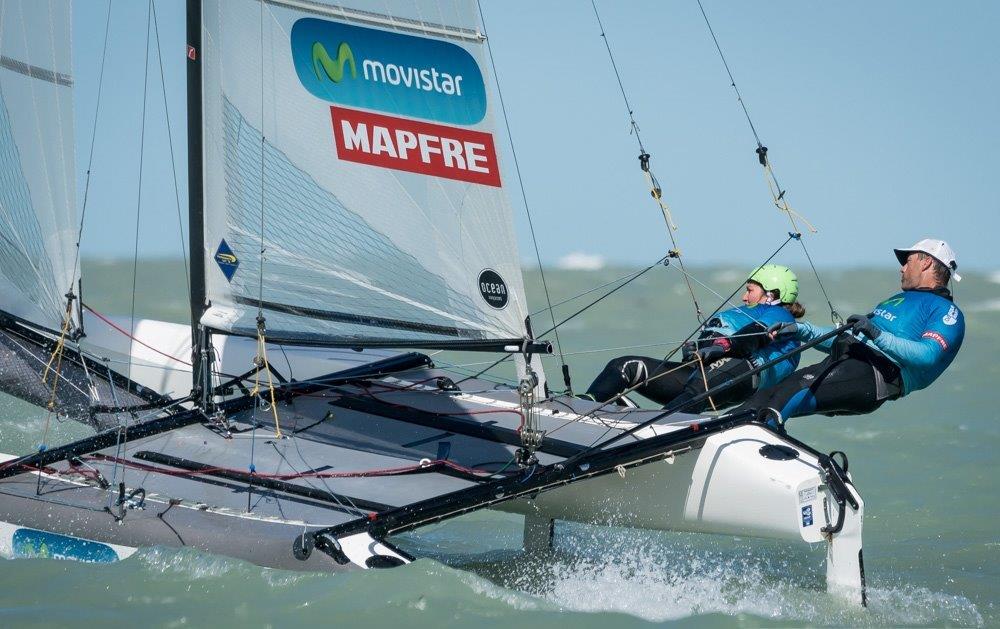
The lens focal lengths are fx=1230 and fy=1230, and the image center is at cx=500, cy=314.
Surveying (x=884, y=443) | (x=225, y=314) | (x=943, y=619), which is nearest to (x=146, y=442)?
(x=225, y=314)

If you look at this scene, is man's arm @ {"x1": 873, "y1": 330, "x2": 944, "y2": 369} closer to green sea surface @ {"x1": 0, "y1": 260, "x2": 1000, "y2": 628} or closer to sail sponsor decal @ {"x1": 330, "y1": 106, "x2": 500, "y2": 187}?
green sea surface @ {"x1": 0, "y1": 260, "x2": 1000, "y2": 628}

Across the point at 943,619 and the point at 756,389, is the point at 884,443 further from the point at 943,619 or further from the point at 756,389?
the point at 943,619

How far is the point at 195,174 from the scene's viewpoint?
3957 mm

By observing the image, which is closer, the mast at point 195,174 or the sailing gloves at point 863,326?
the sailing gloves at point 863,326

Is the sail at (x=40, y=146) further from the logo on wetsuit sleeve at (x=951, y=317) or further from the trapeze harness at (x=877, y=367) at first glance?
the logo on wetsuit sleeve at (x=951, y=317)

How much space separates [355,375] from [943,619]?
2.26m

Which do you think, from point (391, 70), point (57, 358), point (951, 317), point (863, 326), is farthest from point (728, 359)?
point (57, 358)

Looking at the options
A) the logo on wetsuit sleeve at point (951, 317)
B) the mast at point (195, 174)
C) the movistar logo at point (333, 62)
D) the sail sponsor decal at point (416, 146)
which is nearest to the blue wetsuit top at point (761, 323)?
the logo on wetsuit sleeve at point (951, 317)

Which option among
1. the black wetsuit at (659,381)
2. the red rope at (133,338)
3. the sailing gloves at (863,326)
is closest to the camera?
the sailing gloves at (863,326)

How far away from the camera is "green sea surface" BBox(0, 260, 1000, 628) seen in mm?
3238

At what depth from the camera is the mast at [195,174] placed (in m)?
3.89

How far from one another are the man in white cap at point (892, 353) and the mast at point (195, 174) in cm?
185

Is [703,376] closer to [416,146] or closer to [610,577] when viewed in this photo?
[610,577]

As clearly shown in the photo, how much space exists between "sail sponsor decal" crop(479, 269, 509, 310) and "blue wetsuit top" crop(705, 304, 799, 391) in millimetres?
806
